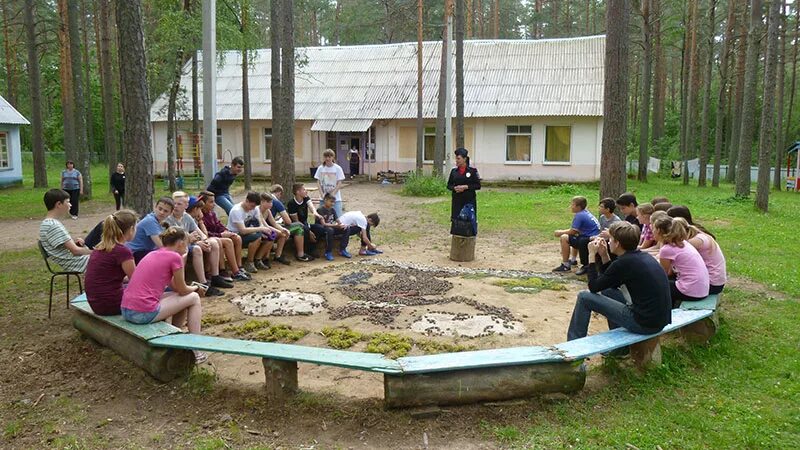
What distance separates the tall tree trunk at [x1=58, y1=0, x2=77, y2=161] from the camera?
64.2ft

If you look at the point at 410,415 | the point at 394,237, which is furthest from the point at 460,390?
the point at 394,237

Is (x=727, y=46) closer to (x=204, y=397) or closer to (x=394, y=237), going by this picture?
(x=394, y=237)

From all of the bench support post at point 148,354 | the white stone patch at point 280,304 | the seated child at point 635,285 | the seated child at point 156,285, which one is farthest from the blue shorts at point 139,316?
the seated child at point 635,285

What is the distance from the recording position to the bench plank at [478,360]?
13.6 ft

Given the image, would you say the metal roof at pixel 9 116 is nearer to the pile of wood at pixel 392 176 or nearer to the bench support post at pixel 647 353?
the pile of wood at pixel 392 176

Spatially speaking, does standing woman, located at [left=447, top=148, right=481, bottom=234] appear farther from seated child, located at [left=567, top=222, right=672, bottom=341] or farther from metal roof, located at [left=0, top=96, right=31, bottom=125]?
metal roof, located at [left=0, top=96, right=31, bottom=125]

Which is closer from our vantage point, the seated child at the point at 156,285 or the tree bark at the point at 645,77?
the seated child at the point at 156,285

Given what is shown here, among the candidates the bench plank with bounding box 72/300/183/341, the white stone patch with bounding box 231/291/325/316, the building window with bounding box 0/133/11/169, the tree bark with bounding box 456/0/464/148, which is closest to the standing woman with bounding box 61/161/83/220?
the white stone patch with bounding box 231/291/325/316

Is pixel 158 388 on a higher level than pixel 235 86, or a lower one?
lower

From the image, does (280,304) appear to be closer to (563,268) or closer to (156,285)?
(156,285)

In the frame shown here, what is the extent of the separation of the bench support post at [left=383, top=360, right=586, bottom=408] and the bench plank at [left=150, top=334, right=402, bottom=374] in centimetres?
14

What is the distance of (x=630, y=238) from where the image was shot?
15.5 ft

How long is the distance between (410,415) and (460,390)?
385 millimetres

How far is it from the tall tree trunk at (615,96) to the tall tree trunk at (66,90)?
17180 mm
